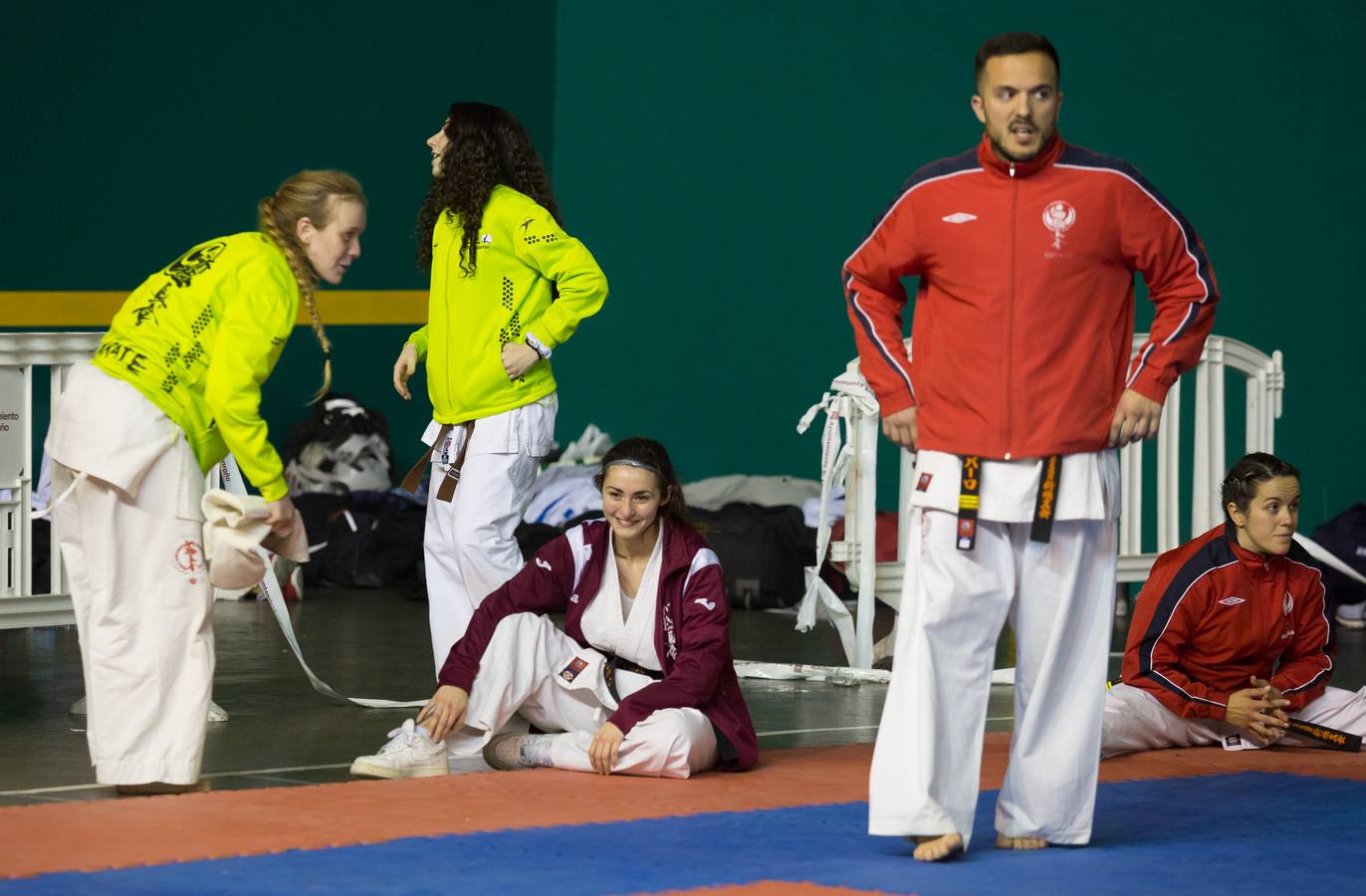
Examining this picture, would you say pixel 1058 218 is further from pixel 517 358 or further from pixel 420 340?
pixel 420 340

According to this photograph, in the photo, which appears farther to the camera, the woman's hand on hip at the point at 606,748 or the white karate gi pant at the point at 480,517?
the white karate gi pant at the point at 480,517

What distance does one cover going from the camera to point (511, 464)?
5211 millimetres

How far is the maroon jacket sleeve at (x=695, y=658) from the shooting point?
4.56 m

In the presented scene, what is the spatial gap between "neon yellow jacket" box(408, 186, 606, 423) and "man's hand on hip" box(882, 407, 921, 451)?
1.56 metres

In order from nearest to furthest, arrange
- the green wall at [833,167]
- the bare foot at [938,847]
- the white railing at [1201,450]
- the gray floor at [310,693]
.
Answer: the bare foot at [938,847] < the gray floor at [310,693] < the white railing at [1201,450] < the green wall at [833,167]

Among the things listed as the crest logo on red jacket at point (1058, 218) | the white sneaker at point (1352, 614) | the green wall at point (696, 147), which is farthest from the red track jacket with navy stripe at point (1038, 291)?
the green wall at point (696, 147)

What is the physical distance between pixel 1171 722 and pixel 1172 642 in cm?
20

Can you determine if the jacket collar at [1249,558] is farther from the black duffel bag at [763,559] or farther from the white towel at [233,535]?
the black duffel bag at [763,559]

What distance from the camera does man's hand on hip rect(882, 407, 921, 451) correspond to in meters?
A: 3.80

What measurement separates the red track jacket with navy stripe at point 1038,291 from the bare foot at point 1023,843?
723mm

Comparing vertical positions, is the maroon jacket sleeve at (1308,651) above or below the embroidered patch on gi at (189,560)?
below

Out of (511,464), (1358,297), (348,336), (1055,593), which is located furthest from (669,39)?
(1055,593)

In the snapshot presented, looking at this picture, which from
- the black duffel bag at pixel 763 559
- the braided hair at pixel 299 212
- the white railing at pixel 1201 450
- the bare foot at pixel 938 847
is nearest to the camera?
the bare foot at pixel 938 847

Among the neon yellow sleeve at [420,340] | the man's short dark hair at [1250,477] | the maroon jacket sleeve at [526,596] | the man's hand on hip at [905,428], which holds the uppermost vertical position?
the neon yellow sleeve at [420,340]
